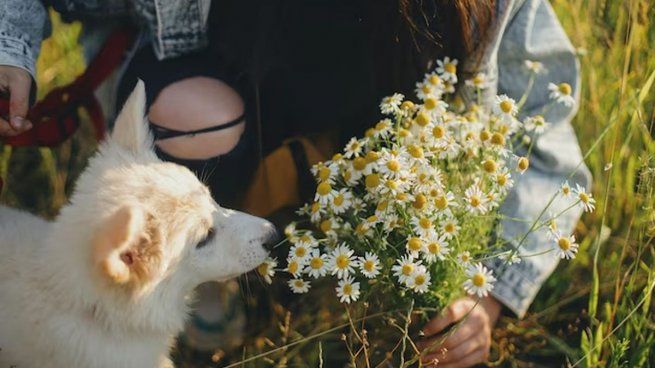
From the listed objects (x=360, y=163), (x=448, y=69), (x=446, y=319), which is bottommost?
(x=446, y=319)

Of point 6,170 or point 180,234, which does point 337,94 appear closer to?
point 180,234

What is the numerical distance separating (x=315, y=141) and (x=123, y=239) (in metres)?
0.94

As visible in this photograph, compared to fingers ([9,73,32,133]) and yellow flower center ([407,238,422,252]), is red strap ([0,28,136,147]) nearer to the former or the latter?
fingers ([9,73,32,133])

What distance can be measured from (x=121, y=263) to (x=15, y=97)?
0.64 metres

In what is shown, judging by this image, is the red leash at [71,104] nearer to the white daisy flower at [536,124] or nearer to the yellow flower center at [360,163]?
the yellow flower center at [360,163]

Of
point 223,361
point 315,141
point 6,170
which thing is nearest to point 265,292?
point 223,361

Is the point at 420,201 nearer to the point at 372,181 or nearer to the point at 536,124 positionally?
the point at 372,181

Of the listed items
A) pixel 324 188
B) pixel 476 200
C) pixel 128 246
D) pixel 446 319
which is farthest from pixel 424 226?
pixel 128 246

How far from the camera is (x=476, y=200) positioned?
1510mm

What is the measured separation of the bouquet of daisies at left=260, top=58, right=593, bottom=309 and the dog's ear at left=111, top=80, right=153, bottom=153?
1.21 feet

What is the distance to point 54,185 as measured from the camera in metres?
2.32

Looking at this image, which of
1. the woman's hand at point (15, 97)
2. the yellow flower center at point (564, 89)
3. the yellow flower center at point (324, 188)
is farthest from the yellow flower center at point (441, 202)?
the woman's hand at point (15, 97)

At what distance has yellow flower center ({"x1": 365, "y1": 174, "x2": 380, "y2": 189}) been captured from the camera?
1.54 meters

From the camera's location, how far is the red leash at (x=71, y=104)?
186 centimetres
